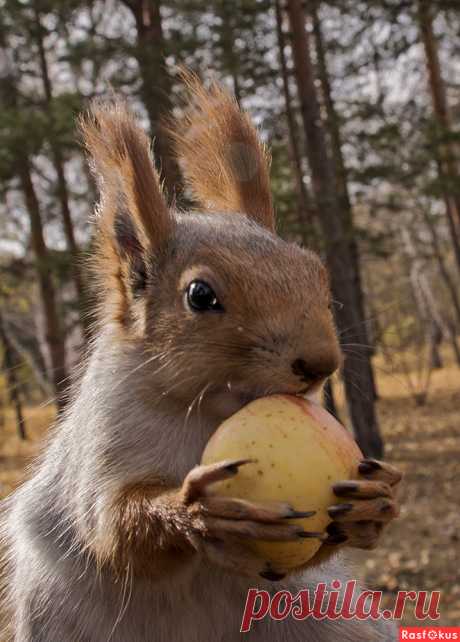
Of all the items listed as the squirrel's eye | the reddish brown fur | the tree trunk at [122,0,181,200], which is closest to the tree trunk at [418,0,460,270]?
the tree trunk at [122,0,181,200]

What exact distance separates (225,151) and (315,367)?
39.4 inches

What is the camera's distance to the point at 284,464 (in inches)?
56.6

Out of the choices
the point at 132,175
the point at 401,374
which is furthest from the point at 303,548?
the point at 401,374

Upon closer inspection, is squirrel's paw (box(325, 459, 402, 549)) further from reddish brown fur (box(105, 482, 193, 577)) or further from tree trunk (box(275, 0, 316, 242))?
tree trunk (box(275, 0, 316, 242))

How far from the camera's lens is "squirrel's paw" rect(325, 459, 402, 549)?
145 cm

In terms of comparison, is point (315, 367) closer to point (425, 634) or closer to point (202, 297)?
point (202, 297)

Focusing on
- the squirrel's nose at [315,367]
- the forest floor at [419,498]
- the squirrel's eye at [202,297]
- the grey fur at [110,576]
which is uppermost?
the squirrel's eye at [202,297]

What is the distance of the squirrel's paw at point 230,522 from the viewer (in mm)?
1359

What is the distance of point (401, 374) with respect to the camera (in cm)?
2088

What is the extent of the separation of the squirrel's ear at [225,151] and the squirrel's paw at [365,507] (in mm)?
1006

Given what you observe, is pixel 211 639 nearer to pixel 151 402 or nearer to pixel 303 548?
pixel 303 548

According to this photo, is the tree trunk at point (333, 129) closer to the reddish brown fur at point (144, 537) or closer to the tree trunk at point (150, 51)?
the tree trunk at point (150, 51)

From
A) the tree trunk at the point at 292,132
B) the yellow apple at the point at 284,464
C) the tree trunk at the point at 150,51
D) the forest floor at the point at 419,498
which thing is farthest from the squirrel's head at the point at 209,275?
the tree trunk at the point at 292,132

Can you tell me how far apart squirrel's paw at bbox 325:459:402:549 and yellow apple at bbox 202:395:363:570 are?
0.10 ft
